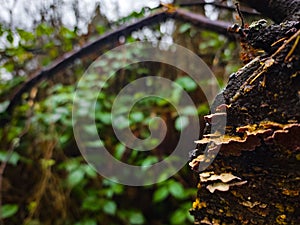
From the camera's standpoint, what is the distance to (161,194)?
3.83 feet

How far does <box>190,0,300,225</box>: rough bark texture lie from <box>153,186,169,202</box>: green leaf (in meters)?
0.84

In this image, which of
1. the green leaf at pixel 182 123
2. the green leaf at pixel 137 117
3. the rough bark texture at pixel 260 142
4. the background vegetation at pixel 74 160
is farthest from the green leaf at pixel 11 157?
the rough bark texture at pixel 260 142

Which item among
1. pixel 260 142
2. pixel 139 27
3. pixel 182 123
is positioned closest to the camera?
pixel 260 142

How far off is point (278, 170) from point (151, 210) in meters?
1.03

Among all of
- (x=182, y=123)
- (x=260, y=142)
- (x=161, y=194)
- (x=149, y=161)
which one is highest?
(x=182, y=123)

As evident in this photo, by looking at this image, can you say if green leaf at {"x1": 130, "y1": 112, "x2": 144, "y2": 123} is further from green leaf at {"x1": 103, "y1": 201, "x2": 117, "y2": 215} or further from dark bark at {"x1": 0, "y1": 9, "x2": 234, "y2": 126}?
dark bark at {"x1": 0, "y1": 9, "x2": 234, "y2": 126}

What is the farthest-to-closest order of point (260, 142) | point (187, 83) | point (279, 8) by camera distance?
point (187, 83) < point (279, 8) < point (260, 142)

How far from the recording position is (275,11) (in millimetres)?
409

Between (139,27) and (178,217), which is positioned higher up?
(139,27)

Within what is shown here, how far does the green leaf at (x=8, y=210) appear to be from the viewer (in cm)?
118

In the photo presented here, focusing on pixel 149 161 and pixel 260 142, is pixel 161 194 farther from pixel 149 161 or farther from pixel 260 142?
pixel 260 142

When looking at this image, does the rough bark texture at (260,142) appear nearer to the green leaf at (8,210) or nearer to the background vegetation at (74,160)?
the background vegetation at (74,160)

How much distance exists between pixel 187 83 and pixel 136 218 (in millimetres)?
540

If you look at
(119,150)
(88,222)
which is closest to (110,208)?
(88,222)
